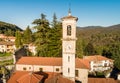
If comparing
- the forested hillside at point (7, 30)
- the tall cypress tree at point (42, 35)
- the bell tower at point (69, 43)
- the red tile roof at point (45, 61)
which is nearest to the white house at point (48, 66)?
the red tile roof at point (45, 61)

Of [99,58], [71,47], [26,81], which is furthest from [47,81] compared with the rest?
[99,58]

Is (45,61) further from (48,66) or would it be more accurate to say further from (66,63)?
(66,63)

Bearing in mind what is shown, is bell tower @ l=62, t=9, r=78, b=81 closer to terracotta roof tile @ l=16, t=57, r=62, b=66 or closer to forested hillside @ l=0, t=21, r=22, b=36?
terracotta roof tile @ l=16, t=57, r=62, b=66

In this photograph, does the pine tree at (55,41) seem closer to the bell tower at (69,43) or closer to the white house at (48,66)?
the white house at (48,66)

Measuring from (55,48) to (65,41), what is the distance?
17.9 meters

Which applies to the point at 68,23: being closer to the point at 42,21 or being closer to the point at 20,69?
the point at 20,69

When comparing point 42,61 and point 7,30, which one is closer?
point 42,61

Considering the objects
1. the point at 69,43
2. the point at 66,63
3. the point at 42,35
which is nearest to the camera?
the point at 69,43

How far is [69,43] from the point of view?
25.2 m

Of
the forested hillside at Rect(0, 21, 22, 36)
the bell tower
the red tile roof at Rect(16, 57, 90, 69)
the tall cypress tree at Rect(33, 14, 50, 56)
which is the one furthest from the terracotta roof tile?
the forested hillside at Rect(0, 21, 22, 36)

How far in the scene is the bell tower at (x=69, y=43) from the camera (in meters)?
25.0

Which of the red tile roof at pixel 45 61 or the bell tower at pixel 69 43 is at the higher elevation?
the bell tower at pixel 69 43

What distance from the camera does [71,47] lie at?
82.8 feet

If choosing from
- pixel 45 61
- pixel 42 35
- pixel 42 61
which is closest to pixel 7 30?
pixel 42 35
